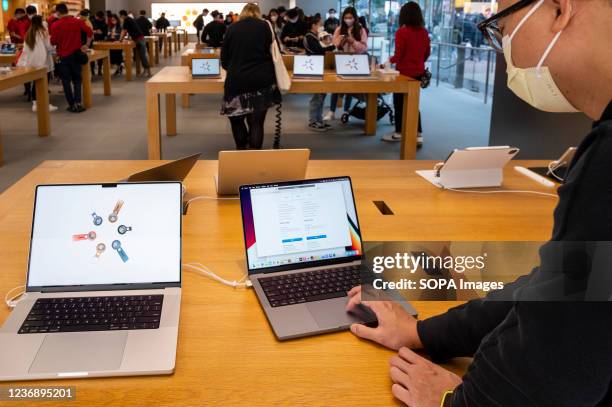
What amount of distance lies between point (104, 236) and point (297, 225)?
0.47 metres

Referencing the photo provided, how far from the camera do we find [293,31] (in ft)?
30.3

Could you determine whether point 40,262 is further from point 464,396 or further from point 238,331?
point 464,396

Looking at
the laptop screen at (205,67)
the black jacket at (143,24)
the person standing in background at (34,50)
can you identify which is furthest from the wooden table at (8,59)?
the black jacket at (143,24)

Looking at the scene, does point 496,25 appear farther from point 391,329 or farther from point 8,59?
point 8,59

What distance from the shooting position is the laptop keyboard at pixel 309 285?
141 cm

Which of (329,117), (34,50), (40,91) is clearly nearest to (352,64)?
(329,117)

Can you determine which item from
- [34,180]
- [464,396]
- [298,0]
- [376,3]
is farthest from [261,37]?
[298,0]

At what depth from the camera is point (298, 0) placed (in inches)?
A: 781

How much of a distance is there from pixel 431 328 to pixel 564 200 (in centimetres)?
54

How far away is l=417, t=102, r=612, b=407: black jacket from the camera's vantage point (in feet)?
2.30

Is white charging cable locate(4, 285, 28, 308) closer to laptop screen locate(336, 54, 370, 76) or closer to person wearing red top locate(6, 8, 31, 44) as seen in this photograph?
laptop screen locate(336, 54, 370, 76)

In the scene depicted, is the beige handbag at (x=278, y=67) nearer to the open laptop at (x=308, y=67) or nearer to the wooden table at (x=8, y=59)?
the open laptop at (x=308, y=67)

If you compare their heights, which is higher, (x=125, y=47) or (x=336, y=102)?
(x=125, y=47)

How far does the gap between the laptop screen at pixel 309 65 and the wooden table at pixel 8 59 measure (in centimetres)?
439
